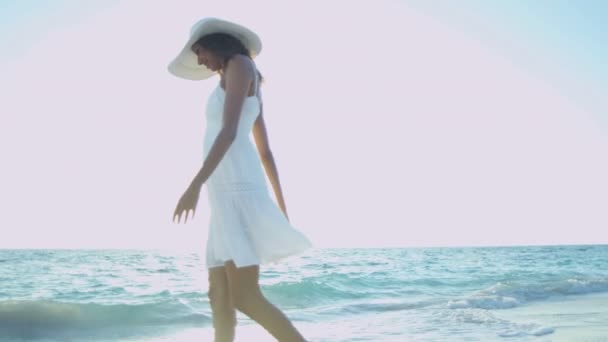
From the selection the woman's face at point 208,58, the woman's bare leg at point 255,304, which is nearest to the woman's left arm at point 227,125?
the woman's face at point 208,58

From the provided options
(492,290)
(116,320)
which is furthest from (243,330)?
(492,290)

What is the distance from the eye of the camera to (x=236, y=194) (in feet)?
8.02

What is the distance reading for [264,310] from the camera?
238 cm

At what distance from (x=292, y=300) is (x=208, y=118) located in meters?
8.12

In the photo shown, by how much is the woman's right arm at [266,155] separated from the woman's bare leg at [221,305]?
413 mm

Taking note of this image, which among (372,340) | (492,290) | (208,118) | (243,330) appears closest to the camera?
(208,118)

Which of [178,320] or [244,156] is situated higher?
[244,156]

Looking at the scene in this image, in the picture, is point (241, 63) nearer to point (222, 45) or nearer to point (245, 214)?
point (222, 45)

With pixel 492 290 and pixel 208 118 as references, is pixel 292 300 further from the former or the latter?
pixel 208 118

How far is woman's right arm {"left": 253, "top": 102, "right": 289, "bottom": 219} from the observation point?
278cm

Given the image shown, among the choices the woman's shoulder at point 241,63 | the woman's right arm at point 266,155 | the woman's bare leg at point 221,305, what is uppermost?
the woman's shoulder at point 241,63

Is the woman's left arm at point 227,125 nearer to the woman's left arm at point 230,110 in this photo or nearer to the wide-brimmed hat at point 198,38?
the woman's left arm at point 230,110

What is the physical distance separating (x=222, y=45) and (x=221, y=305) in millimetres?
1051

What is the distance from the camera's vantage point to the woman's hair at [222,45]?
2.54 m
